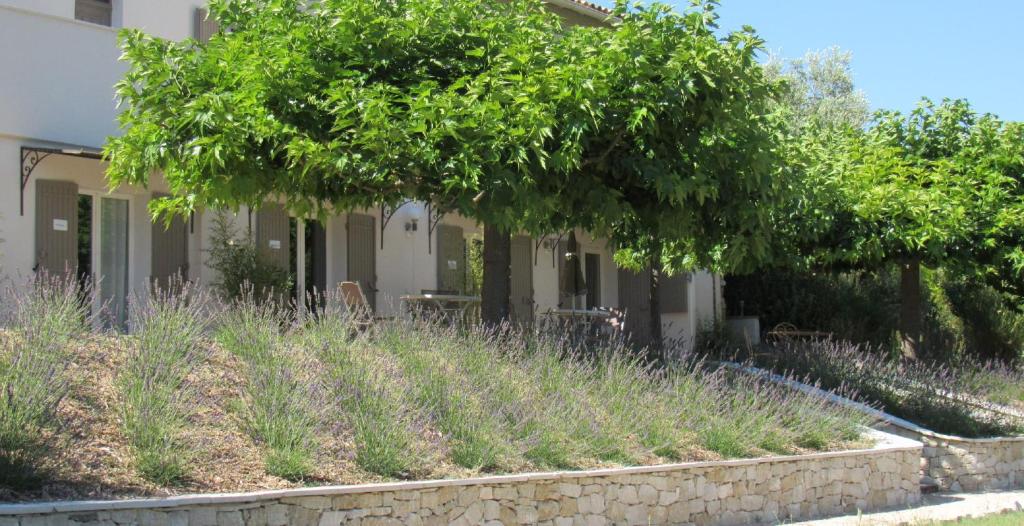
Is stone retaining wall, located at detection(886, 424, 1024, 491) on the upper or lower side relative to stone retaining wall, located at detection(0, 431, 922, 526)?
lower

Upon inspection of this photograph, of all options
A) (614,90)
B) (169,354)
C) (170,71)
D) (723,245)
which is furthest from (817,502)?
(170,71)

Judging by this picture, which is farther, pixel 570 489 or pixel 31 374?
pixel 570 489

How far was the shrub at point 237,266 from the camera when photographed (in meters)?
13.8

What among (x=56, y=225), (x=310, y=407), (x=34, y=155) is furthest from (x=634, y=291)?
(x=310, y=407)

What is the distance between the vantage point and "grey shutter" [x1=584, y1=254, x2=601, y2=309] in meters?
20.9

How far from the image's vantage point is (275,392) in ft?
24.8

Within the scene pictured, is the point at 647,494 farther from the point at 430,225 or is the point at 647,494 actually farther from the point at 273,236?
the point at 430,225

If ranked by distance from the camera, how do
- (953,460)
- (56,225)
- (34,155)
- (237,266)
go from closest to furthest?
(34,155), (56,225), (953,460), (237,266)

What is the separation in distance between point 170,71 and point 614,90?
13.9ft

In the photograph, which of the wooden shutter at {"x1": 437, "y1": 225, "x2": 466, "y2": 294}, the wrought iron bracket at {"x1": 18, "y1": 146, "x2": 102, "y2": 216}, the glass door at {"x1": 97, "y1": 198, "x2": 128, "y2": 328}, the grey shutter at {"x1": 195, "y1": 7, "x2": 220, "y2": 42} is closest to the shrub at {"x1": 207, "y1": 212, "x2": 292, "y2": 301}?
the glass door at {"x1": 97, "y1": 198, "x2": 128, "y2": 328}

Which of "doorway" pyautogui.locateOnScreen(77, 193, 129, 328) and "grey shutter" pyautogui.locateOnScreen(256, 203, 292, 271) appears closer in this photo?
"doorway" pyautogui.locateOnScreen(77, 193, 129, 328)

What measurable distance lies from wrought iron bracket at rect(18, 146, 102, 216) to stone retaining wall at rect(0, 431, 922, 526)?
7.06 meters

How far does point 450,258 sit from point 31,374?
34.5 ft

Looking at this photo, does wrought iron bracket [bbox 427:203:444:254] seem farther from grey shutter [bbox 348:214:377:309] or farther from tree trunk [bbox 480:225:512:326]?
tree trunk [bbox 480:225:512:326]
